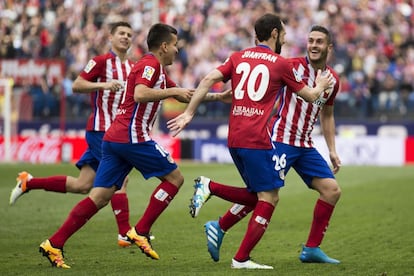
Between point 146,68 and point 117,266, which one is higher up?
point 146,68

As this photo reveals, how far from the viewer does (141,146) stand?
369 inches

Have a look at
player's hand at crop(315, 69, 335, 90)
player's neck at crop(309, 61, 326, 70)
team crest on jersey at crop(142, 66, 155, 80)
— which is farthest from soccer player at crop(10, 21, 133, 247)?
player's hand at crop(315, 69, 335, 90)

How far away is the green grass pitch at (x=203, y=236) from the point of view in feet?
29.1

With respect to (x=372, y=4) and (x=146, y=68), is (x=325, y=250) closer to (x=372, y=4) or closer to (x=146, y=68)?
(x=146, y=68)

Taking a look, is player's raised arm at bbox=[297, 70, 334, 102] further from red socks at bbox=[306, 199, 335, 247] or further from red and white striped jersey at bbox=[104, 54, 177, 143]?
red and white striped jersey at bbox=[104, 54, 177, 143]

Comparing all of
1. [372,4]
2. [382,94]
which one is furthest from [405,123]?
[372,4]

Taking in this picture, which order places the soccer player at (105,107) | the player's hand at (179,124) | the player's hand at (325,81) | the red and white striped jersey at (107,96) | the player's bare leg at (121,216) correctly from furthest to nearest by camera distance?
the red and white striped jersey at (107,96) < the soccer player at (105,107) < the player's bare leg at (121,216) < the player's hand at (325,81) < the player's hand at (179,124)

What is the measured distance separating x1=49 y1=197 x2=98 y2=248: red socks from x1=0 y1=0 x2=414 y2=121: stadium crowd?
1908 centimetres

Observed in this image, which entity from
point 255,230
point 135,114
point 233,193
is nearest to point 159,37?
point 135,114

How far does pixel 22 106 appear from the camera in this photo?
30.6 meters

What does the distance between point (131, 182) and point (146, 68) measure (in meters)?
11.4

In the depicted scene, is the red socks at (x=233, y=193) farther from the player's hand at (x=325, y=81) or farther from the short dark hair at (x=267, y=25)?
the short dark hair at (x=267, y=25)

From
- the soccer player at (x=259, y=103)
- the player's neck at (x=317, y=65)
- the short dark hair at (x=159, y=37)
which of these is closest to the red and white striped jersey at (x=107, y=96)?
the short dark hair at (x=159, y=37)

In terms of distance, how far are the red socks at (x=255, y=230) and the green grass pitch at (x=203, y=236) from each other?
7.6 inches
